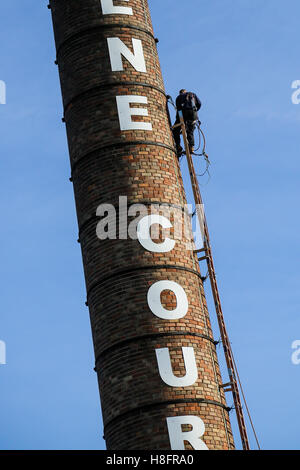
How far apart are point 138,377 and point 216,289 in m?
2.68

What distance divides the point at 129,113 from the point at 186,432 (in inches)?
239

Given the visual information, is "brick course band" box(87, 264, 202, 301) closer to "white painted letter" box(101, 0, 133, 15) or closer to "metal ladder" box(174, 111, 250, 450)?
"metal ladder" box(174, 111, 250, 450)

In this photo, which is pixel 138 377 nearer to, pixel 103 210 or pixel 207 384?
pixel 207 384

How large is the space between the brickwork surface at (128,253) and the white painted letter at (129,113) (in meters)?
0.10

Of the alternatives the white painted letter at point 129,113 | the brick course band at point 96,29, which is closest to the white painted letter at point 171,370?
the white painted letter at point 129,113

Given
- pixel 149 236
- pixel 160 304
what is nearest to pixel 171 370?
pixel 160 304

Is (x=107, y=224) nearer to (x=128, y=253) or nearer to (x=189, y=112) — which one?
(x=128, y=253)

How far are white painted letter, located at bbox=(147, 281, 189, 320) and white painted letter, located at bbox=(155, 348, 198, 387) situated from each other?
621 mm

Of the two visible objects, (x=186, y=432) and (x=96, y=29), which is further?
(x=96, y=29)

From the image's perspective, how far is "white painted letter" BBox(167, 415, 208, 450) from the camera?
15055mm

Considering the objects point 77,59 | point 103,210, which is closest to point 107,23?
point 77,59

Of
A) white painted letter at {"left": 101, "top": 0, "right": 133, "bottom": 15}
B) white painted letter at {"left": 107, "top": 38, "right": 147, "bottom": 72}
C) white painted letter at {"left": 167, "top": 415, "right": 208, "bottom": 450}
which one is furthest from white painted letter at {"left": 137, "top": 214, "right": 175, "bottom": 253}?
white painted letter at {"left": 101, "top": 0, "right": 133, "bottom": 15}
